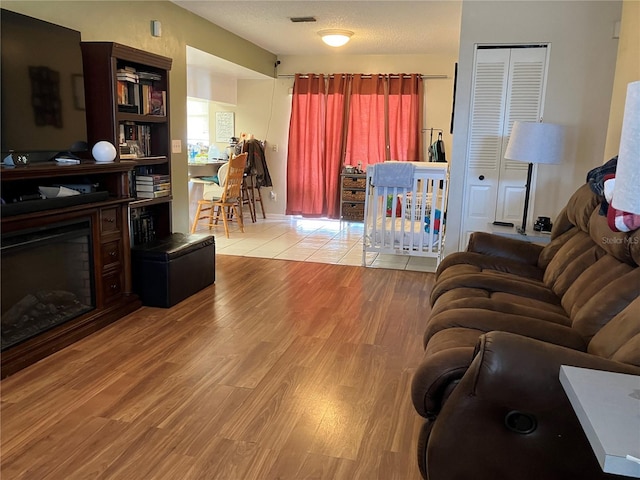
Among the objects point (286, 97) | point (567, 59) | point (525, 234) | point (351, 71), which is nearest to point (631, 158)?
point (525, 234)

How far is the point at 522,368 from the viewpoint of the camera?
4.58 feet

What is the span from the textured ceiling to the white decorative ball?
1879 mm

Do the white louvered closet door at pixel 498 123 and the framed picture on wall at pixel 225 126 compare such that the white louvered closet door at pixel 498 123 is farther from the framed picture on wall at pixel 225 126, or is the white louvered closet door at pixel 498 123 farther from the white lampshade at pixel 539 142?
the framed picture on wall at pixel 225 126

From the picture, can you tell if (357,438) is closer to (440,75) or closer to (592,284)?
(592,284)

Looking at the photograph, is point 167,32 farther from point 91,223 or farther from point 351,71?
point 351,71

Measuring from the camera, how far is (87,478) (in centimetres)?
176

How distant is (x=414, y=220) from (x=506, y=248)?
1.64 meters

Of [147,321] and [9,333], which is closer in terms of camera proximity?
[9,333]

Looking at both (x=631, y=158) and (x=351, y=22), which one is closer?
(x=631, y=158)

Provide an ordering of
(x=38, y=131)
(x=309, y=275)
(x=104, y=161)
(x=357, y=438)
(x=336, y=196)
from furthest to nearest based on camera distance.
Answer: (x=336, y=196)
(x=309, y=275)
(x=104, y=161)
(x=38, y=131)
(x=357, y=438)

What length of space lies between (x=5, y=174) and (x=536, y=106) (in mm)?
3877

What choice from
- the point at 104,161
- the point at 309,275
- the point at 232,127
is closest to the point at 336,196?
the point at 232,127

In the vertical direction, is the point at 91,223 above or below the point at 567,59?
below

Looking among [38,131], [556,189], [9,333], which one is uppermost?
[38,131]
